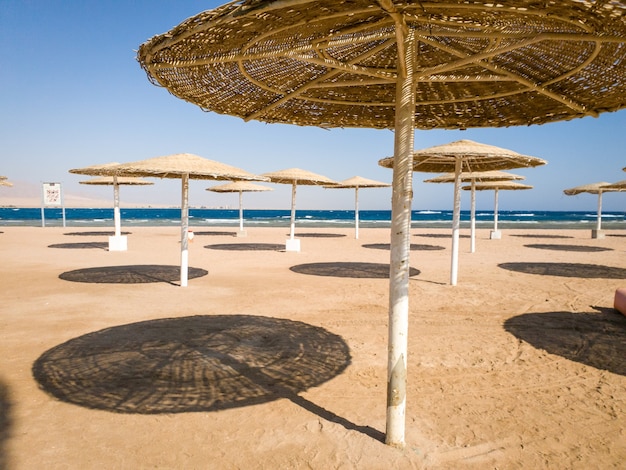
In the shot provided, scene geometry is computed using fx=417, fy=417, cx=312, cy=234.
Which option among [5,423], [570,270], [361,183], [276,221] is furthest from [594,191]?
[276,221]

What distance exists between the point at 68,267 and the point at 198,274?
3.42m

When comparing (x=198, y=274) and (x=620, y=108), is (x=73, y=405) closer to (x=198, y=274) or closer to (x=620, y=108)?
(x=620, y=108)

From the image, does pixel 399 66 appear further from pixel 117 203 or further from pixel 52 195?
pixel 52 195

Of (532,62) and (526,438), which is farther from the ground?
(532,62)

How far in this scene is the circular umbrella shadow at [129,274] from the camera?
827cm

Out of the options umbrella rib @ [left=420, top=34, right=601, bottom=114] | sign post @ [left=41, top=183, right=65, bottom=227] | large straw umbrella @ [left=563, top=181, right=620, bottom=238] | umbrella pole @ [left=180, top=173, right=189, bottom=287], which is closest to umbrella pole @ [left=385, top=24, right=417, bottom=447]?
umbrella rib @ [left=420, top=34, right=601, bottom=114]

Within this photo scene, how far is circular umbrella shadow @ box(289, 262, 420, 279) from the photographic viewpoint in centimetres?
937

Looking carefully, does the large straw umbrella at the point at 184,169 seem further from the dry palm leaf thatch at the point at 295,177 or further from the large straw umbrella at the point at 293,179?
the dry palm leaf thatch at the point at 295,177

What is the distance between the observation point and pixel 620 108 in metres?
3.01

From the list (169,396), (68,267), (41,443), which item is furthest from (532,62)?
(68,267)

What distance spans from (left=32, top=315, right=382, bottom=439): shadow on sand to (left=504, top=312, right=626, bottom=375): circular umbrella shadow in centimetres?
235

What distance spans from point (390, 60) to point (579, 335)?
13.6 ft

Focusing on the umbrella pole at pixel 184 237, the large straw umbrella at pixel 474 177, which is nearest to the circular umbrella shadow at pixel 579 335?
the umbrella pole at pixel 184 237

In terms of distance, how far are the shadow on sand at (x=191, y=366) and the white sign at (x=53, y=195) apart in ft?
75.5
